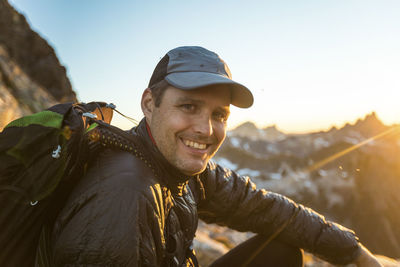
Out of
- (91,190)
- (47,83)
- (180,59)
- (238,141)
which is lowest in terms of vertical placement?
(238,141)

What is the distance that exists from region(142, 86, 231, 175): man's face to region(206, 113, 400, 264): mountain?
184 feet

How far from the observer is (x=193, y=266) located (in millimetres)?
2590

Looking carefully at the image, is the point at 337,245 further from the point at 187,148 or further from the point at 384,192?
the point at 384,192

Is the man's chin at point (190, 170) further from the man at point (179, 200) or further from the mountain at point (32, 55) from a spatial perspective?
the mountain at point (32, 55)

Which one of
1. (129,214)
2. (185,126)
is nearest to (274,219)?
(185,126)

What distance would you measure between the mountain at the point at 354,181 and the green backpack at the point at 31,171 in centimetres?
5714

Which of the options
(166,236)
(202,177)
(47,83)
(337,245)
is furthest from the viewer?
(47,83)

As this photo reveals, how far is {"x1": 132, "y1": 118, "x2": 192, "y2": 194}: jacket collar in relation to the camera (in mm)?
2221

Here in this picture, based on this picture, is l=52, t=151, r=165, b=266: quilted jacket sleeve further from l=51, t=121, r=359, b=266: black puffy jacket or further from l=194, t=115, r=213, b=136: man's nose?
l=194, t=115, r=213, b=136: man's nose

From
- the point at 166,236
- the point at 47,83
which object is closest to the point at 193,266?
the point at 166,236

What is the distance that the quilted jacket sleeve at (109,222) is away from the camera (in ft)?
4.94

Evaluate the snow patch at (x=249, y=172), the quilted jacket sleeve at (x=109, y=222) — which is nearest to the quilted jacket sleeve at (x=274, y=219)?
the quilted jacket sleeve at (x=109, y=222)

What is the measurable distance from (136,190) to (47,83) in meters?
48.7

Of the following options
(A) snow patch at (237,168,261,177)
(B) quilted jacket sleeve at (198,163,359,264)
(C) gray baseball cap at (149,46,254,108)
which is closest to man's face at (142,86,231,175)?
(C) gray baseball cap at (149,46,254,108)
